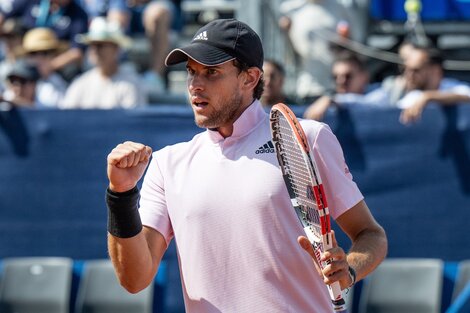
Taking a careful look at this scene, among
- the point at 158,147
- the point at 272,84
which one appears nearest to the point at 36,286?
the point at 158,147

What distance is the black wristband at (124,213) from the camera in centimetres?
351

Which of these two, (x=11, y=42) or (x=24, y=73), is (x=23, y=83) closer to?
(x=24, y=73)

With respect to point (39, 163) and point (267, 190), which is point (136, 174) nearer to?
point (267, 190)

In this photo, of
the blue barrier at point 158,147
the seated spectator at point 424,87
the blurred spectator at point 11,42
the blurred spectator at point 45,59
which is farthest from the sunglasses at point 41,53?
the seated spectator at point 424,87

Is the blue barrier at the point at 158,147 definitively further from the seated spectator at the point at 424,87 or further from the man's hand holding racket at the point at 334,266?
the man's hand holding racket at the point at 334,266

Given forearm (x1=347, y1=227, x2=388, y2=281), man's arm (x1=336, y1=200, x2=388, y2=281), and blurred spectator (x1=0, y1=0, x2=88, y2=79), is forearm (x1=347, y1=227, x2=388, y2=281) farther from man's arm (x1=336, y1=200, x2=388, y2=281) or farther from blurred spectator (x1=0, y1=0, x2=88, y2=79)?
blurred spectator (x1=0, y1=0, x2=88, y2=79)

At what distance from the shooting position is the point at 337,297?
3287 mm

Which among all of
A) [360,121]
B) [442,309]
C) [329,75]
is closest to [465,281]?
[442,309]

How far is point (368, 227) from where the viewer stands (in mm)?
3633

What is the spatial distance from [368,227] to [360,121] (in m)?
4.25

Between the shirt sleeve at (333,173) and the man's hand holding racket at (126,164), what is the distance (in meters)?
0.57

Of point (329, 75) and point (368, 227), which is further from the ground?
point (368, 227)

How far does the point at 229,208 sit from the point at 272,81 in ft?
14.6

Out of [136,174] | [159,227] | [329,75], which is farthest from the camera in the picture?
[329,75]
